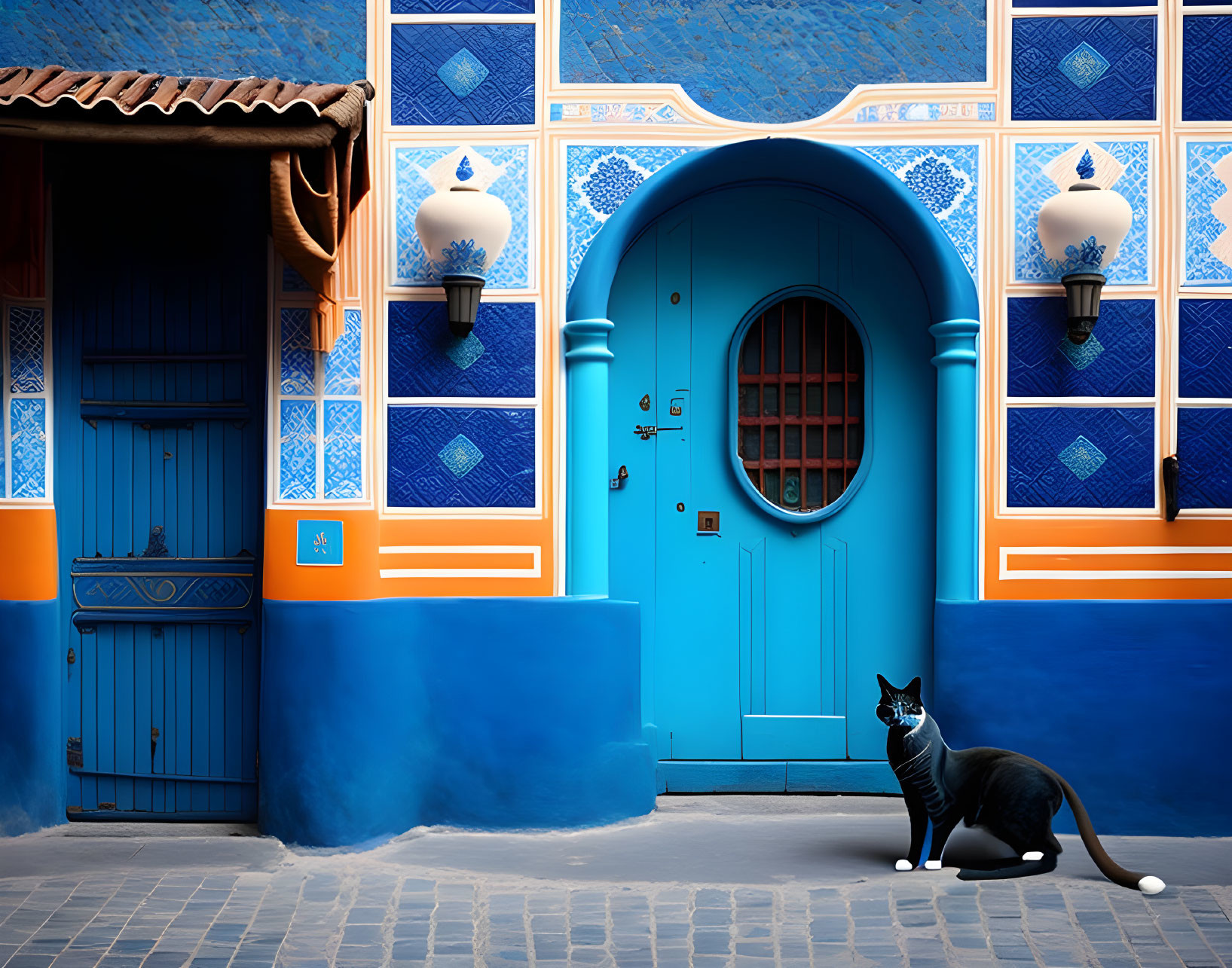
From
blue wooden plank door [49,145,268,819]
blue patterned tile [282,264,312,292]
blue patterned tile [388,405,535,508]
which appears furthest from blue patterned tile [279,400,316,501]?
blue patterned tile [282,264,312,292]

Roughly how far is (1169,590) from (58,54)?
5.30m

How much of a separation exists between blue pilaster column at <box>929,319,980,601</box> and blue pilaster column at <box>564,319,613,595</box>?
1.48 meters

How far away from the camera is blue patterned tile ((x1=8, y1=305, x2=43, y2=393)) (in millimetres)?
4488

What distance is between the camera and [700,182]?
4754 millimetres

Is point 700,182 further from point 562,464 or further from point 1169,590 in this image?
point 1169,590

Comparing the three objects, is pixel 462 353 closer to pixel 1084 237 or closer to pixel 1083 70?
pixel 1084 237

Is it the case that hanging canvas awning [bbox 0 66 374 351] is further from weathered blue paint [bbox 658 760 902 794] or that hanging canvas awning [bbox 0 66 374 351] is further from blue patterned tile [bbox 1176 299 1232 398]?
blue patterned tile [bbox 1176 299 1232 398]

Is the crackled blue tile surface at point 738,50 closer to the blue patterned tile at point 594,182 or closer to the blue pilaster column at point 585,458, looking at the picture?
the blue patterned tile at point 594,182

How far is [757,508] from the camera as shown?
482 cm

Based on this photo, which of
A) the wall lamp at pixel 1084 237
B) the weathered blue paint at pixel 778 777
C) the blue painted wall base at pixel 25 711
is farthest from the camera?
the weathered blue paint at pixel 778 777

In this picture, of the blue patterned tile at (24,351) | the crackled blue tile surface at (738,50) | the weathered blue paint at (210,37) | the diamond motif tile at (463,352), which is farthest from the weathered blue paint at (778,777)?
the weathered blue paint at (210,37)

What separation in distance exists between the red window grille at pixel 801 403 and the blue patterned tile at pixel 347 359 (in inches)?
68.1

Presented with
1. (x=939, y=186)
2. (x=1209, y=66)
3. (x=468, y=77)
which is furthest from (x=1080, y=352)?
(x=468, y=77)

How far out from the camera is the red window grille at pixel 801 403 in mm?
4844
